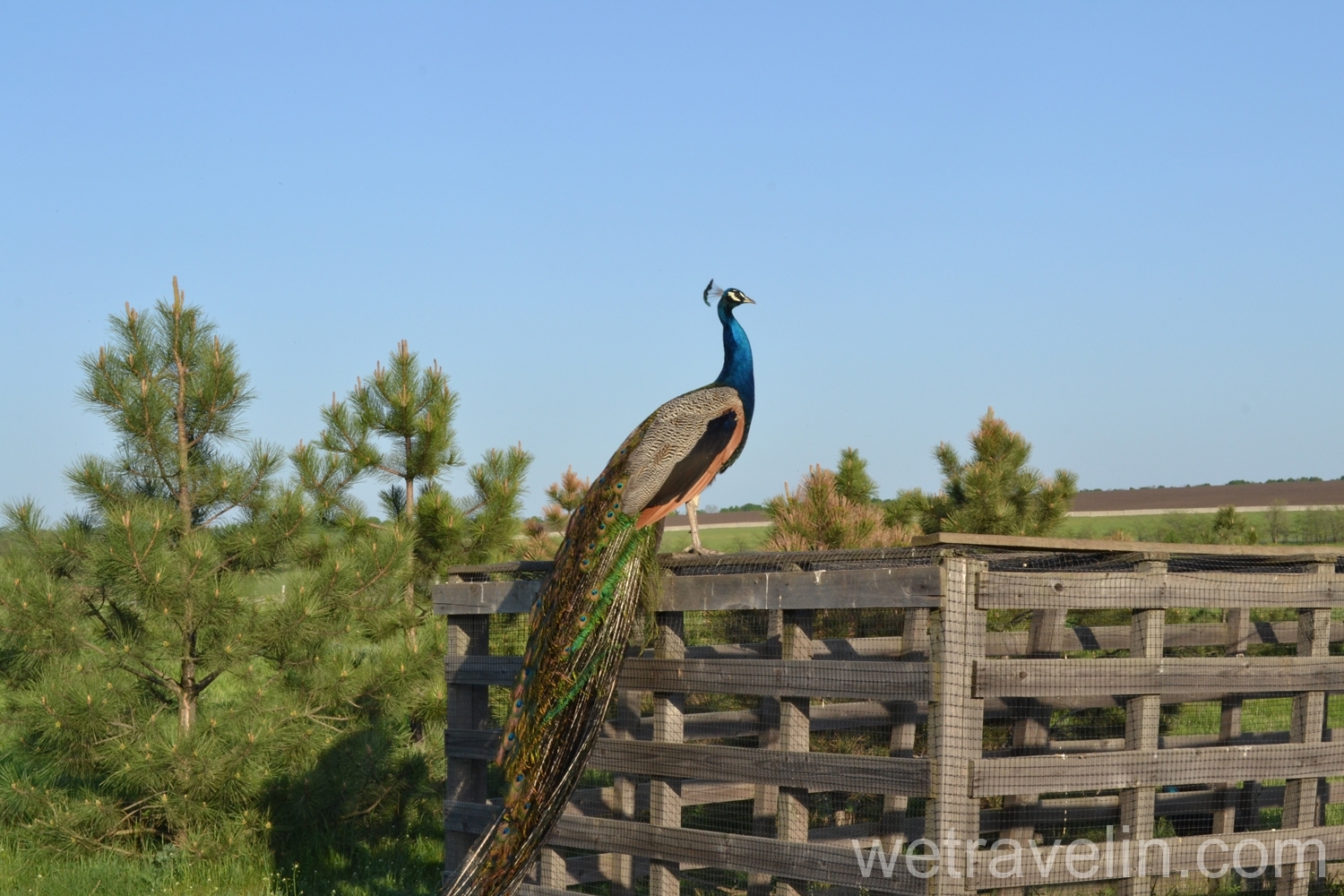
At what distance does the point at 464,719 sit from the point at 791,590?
245 cm

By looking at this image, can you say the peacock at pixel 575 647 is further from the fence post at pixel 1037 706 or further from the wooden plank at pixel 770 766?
the fence post at pixel 1037 706

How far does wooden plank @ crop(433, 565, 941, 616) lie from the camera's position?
5.02 metres

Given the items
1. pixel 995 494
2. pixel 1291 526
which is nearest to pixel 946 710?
pixel 995 494

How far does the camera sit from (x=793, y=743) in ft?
18.1

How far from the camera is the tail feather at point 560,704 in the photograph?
592 centimetres

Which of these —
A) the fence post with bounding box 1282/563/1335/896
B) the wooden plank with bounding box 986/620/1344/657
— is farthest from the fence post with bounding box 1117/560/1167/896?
the wooden plank with bounding box 986/620/1344/657

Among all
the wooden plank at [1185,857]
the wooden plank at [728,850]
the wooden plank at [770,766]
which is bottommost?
the wooden plank at [728,850]

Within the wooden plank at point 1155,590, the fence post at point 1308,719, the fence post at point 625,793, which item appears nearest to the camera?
the wooden plank at point 1155,590

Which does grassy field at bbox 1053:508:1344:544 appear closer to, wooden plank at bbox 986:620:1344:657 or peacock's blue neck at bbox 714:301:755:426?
wooden plank at bbox 986:620:1344:657

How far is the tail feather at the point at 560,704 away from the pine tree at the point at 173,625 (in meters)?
3.35

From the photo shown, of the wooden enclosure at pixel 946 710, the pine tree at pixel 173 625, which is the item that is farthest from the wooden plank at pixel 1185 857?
the pine tree at pixel 173 625

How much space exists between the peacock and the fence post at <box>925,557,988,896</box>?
1653 millimetres

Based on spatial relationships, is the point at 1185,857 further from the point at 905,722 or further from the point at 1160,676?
the point at 905,722

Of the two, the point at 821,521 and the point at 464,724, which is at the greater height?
the point at 821,521
